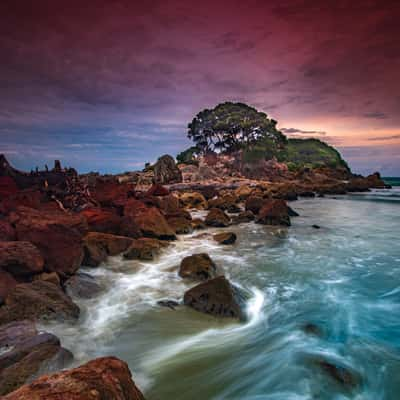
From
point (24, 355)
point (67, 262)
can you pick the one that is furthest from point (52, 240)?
point (24, 355)

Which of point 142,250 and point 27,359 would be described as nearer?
point 27,359

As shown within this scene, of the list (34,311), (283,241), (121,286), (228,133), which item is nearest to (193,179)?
(228,133)

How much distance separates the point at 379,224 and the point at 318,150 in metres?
91.4

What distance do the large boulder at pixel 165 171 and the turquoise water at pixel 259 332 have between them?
26205 millimetres

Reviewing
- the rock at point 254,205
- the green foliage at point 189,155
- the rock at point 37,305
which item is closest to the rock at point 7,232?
the rock at point 37,305

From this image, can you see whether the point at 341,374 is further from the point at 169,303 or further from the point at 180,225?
the point at 180,225

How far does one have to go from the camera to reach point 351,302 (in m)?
6.36

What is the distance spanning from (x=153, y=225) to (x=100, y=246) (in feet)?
8.88

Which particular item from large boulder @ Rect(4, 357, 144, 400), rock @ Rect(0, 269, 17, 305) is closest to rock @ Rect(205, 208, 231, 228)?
rock @ Rect(0, 269, 17, 305)

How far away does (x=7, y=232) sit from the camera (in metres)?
6.24

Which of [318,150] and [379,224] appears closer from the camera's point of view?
[379,224]

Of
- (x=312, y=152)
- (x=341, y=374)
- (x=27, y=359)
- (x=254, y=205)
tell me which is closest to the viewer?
(x=27, y=359)

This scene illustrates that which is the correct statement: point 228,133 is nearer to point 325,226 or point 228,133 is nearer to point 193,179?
point 193,179

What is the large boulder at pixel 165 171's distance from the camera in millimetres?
35000
